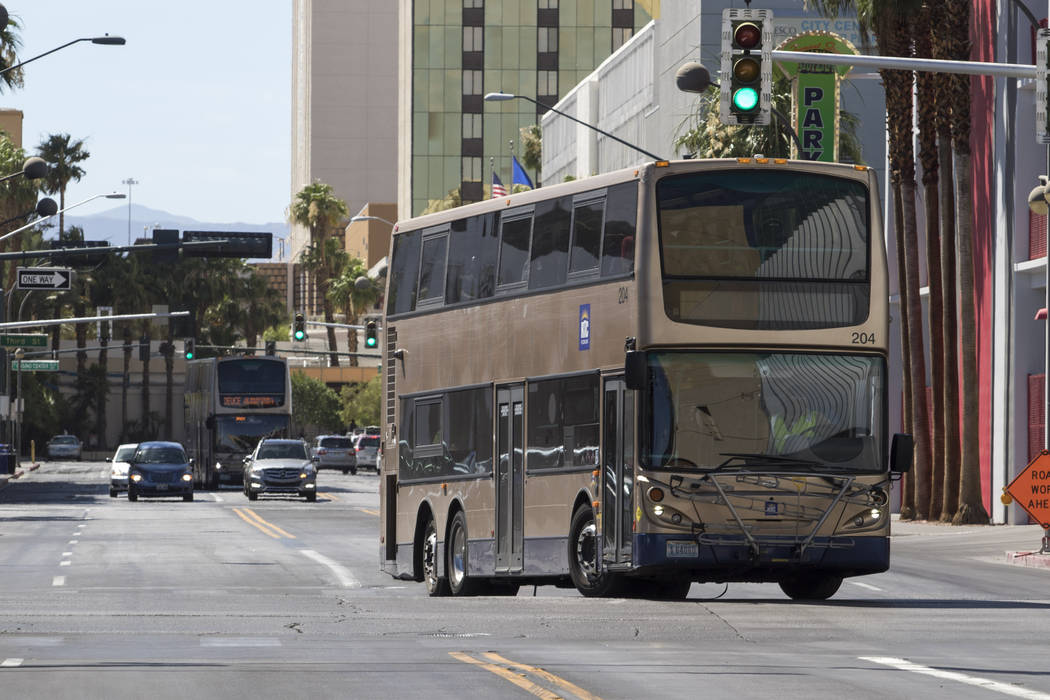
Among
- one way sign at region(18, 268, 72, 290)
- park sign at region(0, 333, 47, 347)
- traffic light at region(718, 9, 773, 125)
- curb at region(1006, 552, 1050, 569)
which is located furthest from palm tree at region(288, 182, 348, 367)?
traffic light at region(718, 9, 773, 125)

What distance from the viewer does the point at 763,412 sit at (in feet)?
62.7

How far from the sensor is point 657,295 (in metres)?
19.0

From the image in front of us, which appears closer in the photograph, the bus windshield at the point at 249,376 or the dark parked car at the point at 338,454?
the bus windshield at the point at 249,376

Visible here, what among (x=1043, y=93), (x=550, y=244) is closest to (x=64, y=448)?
(x=550, y=244)

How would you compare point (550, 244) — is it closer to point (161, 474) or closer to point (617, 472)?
point (617, 472)

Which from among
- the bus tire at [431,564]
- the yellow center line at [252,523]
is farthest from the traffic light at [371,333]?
the bus tire at [431,564]

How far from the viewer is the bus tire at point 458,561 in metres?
22.8

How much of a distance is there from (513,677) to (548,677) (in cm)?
23

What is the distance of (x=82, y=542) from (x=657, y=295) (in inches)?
782

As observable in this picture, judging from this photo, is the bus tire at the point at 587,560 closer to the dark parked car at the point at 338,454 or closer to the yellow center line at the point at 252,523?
the yellow center line at the point at 252,523

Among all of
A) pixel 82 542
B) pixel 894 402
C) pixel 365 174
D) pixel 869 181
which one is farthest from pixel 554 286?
pixel 365 174

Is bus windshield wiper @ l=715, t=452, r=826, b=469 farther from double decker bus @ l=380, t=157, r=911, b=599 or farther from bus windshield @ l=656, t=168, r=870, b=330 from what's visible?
bus windshield @ l=656, t=168, r=870, b=330

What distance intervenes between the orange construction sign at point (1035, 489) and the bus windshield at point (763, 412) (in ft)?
32.1

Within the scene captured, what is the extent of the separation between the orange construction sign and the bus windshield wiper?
33.8 feet
